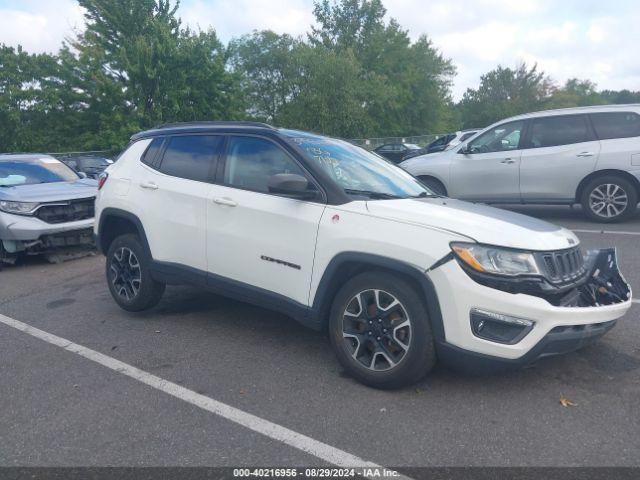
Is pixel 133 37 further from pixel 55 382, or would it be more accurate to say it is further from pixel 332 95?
pixel 55 382

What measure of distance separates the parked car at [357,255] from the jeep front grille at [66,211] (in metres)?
3.15

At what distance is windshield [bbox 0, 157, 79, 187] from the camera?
349 inches

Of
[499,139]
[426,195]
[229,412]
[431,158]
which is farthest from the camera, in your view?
[431,158]

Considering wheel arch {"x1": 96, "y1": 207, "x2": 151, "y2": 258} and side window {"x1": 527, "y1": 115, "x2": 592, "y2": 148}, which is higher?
side window {"x1": 527, "y1": 115, "x2": 592, "y2": 148}

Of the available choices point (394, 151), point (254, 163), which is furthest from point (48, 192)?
point (394, 151)

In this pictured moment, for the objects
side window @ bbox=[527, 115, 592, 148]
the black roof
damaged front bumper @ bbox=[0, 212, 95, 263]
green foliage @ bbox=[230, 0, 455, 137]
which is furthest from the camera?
green foliage @ bbox=[230, 0, 455, 137]

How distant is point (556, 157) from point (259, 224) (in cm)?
665

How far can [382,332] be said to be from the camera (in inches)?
148

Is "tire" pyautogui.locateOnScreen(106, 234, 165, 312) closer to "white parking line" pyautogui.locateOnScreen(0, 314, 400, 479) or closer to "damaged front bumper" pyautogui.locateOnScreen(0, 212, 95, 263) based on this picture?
"white parking line" pyautogui.locateOnScreen(0, 314, 400, 479)

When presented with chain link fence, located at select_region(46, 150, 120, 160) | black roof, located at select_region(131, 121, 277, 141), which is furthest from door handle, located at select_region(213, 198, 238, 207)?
chain link fence, located at select_region(46, 150, 120, 160)

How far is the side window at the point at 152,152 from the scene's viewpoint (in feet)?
18.0

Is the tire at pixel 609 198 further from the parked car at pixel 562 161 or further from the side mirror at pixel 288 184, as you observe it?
the side mirror at pixel 288 184

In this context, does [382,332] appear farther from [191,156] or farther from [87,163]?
[87,163]

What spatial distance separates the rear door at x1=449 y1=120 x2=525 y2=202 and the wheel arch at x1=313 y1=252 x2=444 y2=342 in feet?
21.5
